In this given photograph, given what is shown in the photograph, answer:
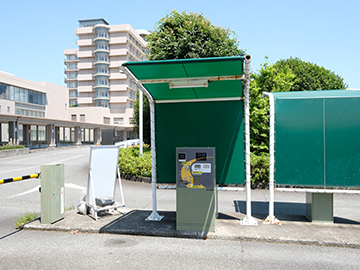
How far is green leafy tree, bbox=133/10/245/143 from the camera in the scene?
50.9 feet

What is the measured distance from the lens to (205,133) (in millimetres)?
7070

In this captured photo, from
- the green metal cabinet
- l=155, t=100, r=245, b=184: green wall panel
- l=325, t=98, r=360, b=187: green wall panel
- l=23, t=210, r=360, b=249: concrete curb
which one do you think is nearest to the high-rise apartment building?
l=155, t=100, r=245, b=184: green wall panel

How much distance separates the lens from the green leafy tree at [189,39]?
15516mm

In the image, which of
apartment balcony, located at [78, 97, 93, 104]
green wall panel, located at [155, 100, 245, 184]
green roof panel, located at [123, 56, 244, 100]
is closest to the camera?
green roof panel, located at [123, 56, 244, 100]

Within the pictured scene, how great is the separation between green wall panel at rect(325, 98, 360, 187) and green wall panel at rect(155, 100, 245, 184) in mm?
1798

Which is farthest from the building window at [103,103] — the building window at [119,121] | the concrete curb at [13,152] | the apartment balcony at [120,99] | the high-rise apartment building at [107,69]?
the concrete curb at [13,152]

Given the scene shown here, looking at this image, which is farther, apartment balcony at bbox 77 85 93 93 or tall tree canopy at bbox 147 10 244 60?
apartment balcony at bbox 77 85 93 93

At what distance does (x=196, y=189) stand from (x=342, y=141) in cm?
315

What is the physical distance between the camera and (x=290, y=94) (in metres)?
6.45

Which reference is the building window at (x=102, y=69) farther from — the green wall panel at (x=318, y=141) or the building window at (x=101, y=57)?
the green wall panel at (x=318, y=141)

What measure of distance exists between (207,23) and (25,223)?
527 inches

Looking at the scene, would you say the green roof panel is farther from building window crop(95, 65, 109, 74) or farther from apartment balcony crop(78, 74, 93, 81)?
apartment balcony crop(78, 74, 93, 81)

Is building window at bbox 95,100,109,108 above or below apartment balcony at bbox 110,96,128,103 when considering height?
below

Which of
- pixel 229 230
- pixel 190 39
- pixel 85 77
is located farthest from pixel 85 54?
pixel 229 230
